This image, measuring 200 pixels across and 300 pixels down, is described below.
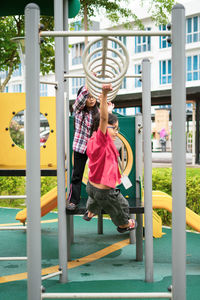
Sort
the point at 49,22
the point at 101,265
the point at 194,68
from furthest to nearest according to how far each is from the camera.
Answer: the point at 194,68 → the point at 49,22 → the point at 101,265

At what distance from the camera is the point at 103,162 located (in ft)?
9.91

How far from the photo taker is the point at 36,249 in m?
2.48

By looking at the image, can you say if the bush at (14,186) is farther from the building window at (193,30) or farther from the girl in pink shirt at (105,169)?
the building window at (193,30)

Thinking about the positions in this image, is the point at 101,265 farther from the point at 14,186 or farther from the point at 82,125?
the point at 14,186

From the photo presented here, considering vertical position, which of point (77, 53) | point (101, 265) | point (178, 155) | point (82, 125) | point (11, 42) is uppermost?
point (77, 53)

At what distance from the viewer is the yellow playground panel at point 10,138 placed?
5.08 m

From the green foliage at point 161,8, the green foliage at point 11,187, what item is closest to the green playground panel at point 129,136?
the green foliage at point 11,187

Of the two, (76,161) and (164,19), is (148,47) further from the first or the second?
(76,161)

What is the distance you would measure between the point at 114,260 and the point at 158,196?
0.89 meters

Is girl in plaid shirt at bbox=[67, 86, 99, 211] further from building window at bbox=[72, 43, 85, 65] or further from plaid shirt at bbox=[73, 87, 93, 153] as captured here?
building window at bbox=[72, 43, 85, 65]

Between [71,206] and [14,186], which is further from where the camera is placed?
[14,186]

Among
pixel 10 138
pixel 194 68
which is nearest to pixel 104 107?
pixel 10 138

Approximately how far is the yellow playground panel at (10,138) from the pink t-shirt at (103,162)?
6.83 feet

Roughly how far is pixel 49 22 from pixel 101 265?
326 inches
